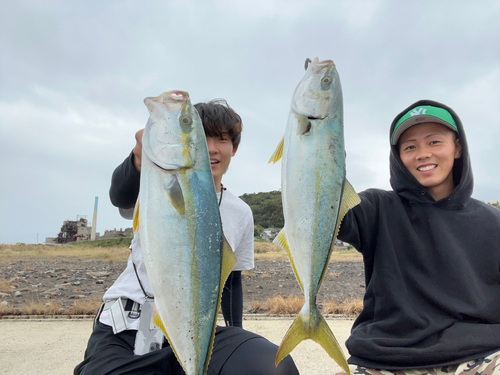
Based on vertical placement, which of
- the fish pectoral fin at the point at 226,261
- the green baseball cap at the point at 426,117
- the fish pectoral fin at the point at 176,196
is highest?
the green baseball cap at the point at 426,117

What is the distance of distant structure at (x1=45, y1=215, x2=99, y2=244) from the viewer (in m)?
49.4

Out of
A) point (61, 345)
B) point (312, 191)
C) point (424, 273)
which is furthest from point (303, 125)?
point (61, 345)

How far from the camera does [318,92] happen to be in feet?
5.82

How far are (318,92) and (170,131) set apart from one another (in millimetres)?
834

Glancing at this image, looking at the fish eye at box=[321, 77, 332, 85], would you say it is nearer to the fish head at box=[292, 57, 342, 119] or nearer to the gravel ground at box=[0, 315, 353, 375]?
the fish head at box=[292, 57, 342, 119]

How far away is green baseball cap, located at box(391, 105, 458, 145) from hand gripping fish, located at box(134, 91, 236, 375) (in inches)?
70.8

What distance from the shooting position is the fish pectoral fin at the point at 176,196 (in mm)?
1505

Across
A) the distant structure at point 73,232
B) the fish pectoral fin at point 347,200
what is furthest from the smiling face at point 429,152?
the distant structure at point 73,232

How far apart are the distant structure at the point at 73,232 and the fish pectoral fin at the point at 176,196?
175 ft

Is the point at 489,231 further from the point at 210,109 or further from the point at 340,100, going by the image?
the point at 210,109

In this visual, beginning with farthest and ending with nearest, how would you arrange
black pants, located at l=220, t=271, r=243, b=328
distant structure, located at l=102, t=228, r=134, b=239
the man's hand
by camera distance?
distant structure, located at l=102, t=228, r=134, b=239 → black pants, located at l=220, t=271, r=243, b=328 → the man's hand

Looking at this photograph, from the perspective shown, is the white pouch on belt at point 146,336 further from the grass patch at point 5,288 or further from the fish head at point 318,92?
the grass patch at point 5,288

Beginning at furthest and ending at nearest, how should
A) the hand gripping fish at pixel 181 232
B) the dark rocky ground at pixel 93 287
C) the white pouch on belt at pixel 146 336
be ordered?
the dark rocky ground at pixel 93 287 < the white pouch on belt at pixel 146 336 < the hand gripping fish at pixel 181 232

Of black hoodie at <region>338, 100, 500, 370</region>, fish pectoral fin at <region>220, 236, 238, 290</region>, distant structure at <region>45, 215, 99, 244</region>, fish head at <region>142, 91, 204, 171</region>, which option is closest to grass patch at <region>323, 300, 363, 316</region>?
black hoodie at <region>338, 100, 500, 370</region>
